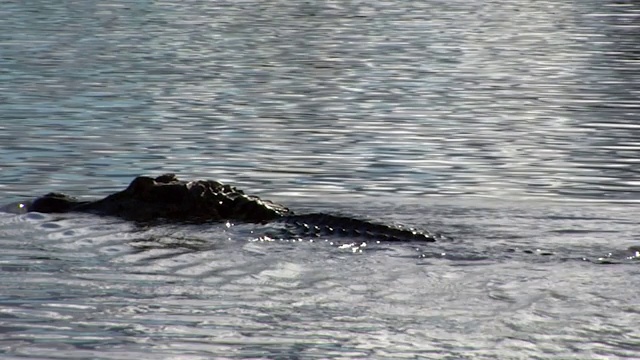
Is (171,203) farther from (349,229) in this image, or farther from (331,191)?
(331,191)

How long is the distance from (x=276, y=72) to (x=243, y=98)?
6009 millimetres

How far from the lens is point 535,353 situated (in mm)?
9562

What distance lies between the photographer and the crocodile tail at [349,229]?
1332cm

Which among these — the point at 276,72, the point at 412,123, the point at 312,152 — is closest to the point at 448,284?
the point at 312,152

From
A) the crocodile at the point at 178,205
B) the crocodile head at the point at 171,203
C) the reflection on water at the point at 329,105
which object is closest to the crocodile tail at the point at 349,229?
the crocodile at the point at 178,205

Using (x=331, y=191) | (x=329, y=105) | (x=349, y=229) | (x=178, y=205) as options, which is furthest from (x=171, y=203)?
(x=329, y=105)

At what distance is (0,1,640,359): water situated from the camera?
10.2 m

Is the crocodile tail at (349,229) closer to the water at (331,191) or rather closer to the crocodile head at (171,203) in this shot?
the water at (331,191)

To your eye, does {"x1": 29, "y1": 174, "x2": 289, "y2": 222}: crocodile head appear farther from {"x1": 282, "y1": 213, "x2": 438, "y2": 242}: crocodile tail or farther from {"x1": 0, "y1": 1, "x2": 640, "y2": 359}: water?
{"x1": 282, "y1": 213, "x2": 438, "y2": 242}: crocodile tail

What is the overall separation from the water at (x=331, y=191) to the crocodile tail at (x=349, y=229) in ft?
0.87

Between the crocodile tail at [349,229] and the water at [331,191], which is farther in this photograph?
the crocodile tail at [349,229]

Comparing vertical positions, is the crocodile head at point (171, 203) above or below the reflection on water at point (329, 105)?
above

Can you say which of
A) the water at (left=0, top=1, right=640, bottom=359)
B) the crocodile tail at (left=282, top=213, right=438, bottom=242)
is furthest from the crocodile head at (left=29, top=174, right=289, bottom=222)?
the crocodile tail at (left=282, top=213, right=438, bottom=242)

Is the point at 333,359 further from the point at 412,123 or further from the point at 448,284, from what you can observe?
the point at 412,123
